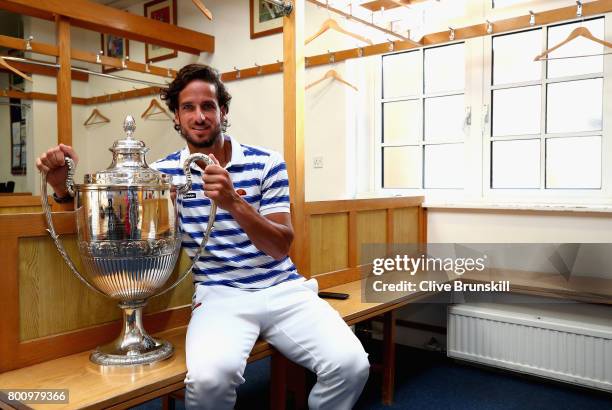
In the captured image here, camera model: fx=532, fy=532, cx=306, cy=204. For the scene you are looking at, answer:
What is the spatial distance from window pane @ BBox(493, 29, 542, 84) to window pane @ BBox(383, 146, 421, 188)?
635 mm

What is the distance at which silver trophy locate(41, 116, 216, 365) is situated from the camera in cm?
123

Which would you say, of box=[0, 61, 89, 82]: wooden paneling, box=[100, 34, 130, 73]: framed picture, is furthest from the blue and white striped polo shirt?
box=[0, 61, 89, 82]: wooden paneling

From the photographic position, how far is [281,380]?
1791mm

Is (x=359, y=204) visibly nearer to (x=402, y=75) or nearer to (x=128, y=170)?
(x=402, y=75)

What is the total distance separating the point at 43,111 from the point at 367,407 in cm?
415

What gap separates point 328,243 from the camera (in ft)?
7.80

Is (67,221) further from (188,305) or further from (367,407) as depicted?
(367,407)

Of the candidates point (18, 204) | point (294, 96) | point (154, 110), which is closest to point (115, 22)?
point (154, 110)

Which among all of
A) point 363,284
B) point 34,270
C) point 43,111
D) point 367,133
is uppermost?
point 43,111

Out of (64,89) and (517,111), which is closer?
(517,111)

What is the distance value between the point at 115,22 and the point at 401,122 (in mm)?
1916

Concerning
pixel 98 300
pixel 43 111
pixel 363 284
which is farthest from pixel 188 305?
pixel 43 111

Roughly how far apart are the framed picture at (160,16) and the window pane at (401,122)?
1926 millimetres

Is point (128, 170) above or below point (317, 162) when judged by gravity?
below
